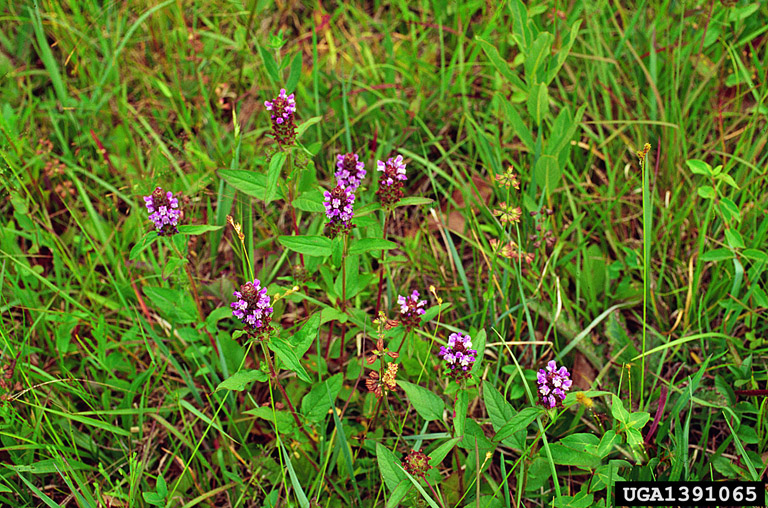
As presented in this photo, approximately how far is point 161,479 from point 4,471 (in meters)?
0.65

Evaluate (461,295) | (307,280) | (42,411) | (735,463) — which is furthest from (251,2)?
(735,463)

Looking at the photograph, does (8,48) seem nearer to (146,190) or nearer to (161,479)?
(146,190)

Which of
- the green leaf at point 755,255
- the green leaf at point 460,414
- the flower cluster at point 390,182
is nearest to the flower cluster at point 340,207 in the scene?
the flower cluster at point 390,182

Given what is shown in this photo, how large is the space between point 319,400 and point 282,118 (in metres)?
0.95

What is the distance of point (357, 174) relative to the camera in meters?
1.99

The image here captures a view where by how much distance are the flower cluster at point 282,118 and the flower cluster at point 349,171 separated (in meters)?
0.19

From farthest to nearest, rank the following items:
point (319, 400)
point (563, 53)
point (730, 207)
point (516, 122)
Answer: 1. point (516, 122)
2. point (563, 53)
3. point (730, 207)
4. point (319, 400)

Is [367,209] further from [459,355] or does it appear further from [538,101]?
[538,101]

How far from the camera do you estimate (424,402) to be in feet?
6.15

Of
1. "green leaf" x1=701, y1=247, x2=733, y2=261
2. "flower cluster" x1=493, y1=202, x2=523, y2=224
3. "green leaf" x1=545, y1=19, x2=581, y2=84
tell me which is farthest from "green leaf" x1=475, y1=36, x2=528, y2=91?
"green leaf" x1=701, y1=247, x2=733, y2=261

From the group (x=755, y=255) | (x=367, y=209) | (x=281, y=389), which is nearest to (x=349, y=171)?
(x=367, y=209)

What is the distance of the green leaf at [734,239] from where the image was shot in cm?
220

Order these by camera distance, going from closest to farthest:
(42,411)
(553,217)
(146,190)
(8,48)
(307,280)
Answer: (42,411), (307,280), (146,190), (553,217), (8,48)

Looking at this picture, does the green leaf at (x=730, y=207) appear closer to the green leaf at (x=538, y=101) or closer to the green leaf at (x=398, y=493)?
the green leaf at (x=538, y=101)
